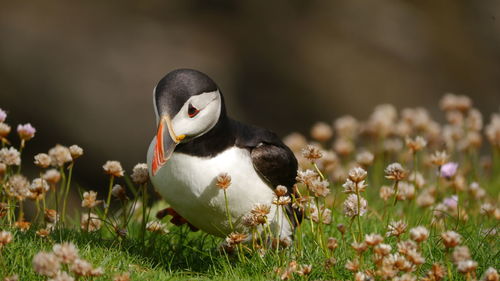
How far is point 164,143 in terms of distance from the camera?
3.68m

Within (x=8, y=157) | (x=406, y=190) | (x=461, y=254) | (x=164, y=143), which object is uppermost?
(x=164, y=143)

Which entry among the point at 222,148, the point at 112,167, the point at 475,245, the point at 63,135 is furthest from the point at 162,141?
the point at 63,135

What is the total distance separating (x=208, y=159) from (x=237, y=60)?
19.5 ft

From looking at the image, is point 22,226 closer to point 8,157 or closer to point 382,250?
point 8,157

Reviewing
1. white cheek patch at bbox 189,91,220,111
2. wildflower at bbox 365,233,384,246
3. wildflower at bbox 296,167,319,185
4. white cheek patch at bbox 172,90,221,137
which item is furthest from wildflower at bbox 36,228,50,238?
wildflower at bbox 365,233,384,246

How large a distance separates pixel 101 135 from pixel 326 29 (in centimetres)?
341

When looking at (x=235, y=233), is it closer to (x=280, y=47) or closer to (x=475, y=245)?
(x=475, y=245)

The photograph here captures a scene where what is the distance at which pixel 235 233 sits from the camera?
3961 mm

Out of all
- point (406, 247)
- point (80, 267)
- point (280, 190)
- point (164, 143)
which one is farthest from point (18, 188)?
point (406, 247)

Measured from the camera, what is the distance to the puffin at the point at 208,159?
12.3 ft

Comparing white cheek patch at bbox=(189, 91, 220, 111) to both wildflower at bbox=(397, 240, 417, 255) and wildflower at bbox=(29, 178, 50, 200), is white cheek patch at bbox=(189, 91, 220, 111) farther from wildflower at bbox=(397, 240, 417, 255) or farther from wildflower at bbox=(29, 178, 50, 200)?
wildflower at bbox=(397, 240, 417, 255)

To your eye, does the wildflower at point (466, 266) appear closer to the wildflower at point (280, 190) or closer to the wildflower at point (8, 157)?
the wildflower at point (280, 190)

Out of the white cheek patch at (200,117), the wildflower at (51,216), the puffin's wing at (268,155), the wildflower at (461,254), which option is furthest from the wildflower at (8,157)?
the wildflower at (461,254)

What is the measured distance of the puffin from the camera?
3.76 meters
